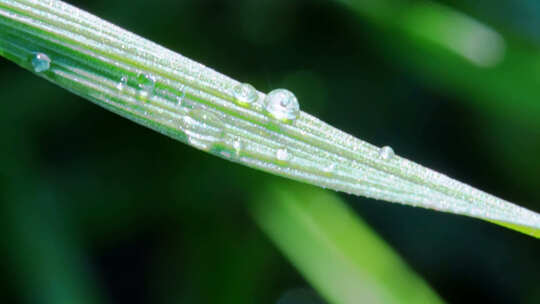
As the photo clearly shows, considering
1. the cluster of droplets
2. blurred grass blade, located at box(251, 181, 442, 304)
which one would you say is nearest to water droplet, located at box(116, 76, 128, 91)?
the cluster of droplets

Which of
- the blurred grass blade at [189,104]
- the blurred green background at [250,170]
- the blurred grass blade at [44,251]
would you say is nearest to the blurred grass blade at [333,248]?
the blurred green background at [250,170]

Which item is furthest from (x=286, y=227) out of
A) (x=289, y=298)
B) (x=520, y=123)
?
(x=520, y=123)

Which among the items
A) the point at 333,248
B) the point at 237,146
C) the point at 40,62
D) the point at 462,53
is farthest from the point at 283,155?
the point at 462,53

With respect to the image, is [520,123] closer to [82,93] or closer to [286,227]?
[286,227]

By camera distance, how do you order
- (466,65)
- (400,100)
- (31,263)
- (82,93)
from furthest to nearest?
(400,100)
(466,65)
(31,263)
(82,93)

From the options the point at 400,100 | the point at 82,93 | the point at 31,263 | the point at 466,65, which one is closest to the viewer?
the point at 82,93

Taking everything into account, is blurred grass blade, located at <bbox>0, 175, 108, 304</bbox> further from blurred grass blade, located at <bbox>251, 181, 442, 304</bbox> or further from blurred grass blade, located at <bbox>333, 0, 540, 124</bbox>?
Result: blurred grass blade, located at <bbox>333, 0, 540, 124</bbox>

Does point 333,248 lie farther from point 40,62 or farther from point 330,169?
point 40,62
